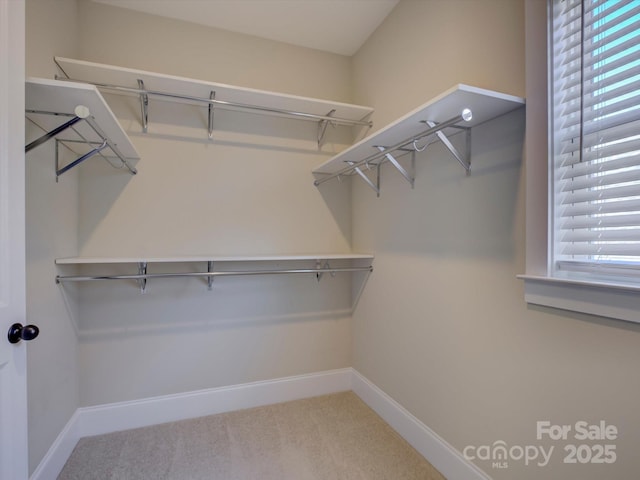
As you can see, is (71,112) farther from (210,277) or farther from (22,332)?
(210,277)

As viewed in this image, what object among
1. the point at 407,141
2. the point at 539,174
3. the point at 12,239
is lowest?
the point at 12,239

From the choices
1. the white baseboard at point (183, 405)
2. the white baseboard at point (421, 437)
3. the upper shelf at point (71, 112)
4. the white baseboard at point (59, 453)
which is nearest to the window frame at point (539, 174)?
the white baseboard at point (421, 437)

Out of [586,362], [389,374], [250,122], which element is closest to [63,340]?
[250,122]

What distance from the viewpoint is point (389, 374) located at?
2.02 m

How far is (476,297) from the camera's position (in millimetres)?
1417

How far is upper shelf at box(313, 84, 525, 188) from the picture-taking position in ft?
3.70

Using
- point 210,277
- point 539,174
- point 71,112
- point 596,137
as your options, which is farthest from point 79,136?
point 596,137

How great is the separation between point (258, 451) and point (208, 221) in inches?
55.8

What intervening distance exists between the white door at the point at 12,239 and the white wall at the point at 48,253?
1.52ft

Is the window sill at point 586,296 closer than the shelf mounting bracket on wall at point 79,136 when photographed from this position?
Yes

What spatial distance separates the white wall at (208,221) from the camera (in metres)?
1.93

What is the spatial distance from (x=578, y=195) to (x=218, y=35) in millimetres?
2288

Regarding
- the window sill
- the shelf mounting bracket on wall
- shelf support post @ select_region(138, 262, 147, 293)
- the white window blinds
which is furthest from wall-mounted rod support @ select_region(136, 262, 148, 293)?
the white window blinds

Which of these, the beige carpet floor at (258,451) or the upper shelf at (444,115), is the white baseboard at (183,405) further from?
the upper shelf at (444,115)
